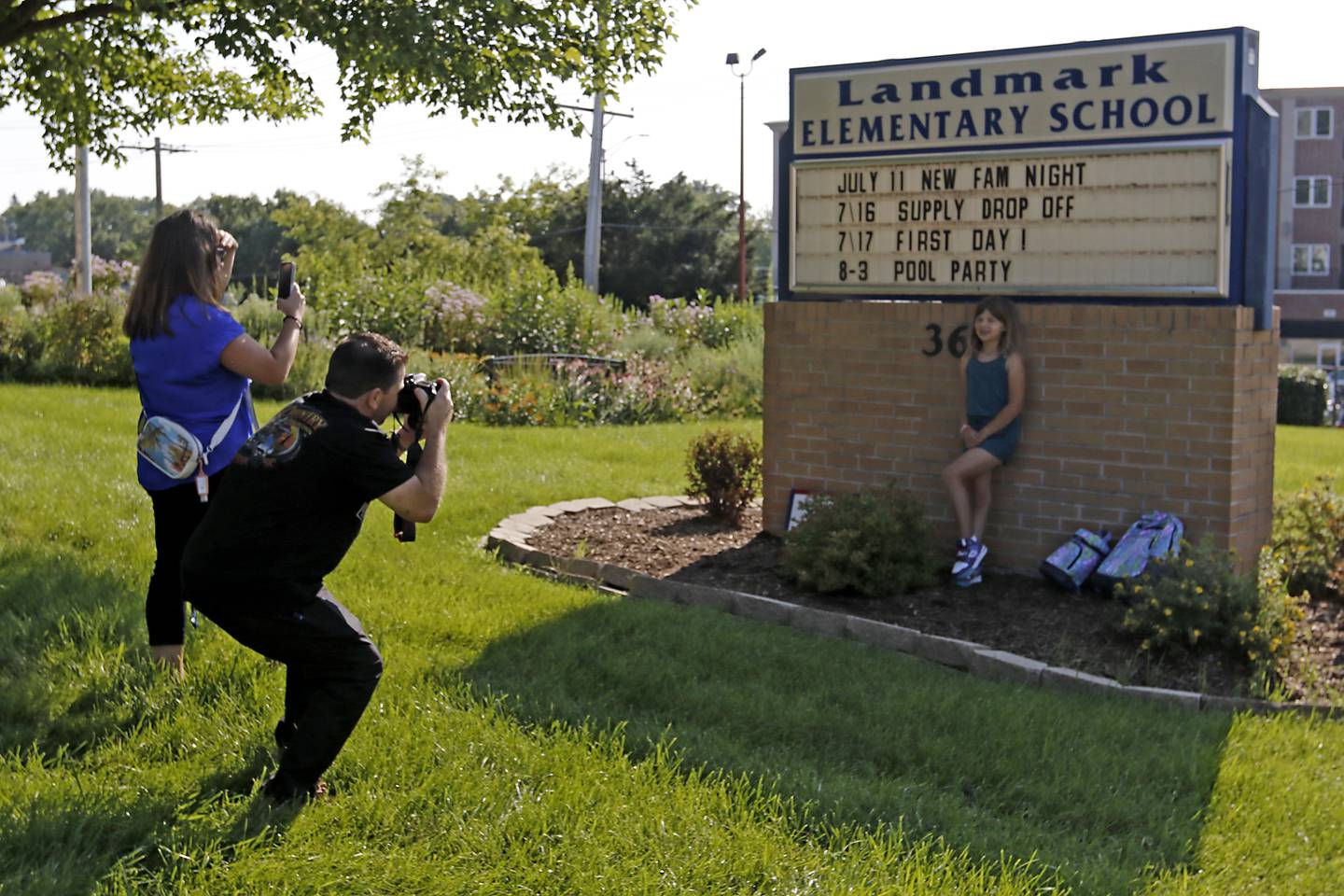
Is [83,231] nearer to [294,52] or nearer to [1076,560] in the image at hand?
[294,52]

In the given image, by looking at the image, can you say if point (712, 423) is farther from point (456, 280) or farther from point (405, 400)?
point (405, 400)

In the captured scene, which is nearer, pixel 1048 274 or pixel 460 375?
pixel 1048 274

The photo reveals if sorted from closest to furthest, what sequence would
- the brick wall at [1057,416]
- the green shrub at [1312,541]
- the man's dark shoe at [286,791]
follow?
the man's dark shoe at [286,791] → the brick wall at [1057,416] → the green shrub at [1312,541]

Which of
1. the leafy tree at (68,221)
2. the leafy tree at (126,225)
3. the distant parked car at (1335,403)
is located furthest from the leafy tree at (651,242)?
the leafy tree at (68,221)

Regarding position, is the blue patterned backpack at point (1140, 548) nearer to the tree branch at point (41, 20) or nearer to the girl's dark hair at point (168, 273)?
the girl's dark hair at point (168, 273)

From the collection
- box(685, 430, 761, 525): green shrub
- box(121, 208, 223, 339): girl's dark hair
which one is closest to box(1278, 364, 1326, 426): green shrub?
box(685, 430, 761, 525): green shrub

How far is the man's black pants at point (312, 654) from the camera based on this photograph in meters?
4.30

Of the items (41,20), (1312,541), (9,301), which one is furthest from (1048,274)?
(9,301)

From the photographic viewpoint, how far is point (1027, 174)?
846cm

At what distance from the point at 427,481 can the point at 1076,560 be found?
15.5ft

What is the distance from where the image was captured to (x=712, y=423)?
17203mm

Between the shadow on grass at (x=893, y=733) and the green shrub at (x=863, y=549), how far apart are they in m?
0.85

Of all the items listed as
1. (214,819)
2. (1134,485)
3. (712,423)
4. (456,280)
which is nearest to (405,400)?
(214,819)

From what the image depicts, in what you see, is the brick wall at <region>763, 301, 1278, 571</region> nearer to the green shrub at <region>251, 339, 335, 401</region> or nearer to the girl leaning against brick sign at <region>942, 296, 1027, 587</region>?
the girl leaning against brick sign at <region>942, 296, 1027, 587</region>
